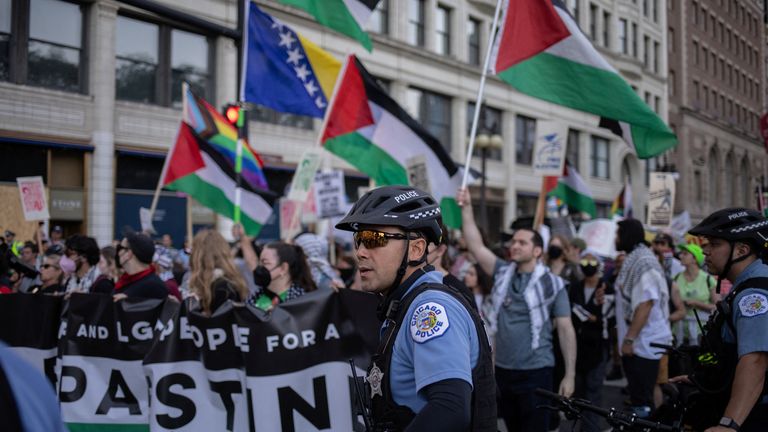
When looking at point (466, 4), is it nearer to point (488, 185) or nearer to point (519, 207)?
point (488, 185)

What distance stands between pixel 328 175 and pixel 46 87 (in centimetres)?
968

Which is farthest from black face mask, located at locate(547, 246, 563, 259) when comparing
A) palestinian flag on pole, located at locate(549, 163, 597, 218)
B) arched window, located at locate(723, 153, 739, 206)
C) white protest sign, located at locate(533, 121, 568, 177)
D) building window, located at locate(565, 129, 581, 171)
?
arched window, located at locate(723, 153, 739, 206)

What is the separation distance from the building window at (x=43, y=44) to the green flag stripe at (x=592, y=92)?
14772mm

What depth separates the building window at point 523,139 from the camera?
115 ft

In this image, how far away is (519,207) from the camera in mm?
35031

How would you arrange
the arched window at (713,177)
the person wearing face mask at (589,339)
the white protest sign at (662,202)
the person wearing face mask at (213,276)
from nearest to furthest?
the person wearing face mask at (213,276) < the person wearing face mask at (589,339) < the white protest sign at (662,202) < the arched window at (713,177)

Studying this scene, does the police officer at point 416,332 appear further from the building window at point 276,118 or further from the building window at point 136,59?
the building window at point 276,118

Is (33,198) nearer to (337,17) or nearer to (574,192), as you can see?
(337,17)

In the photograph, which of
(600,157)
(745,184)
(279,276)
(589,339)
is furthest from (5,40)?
(745,184)

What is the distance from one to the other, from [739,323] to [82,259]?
20.7 feet

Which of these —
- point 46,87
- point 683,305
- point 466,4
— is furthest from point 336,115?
point 466,4

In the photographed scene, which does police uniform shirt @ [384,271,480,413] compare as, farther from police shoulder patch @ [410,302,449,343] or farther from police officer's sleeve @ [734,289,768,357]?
police officer's sleeve @ [734,289,768,357]

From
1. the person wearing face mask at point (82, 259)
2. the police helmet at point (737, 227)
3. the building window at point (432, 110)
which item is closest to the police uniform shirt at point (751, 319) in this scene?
the police helmet at point (737, 227)

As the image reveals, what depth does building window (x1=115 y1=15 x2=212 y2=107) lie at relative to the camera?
19.5 m
